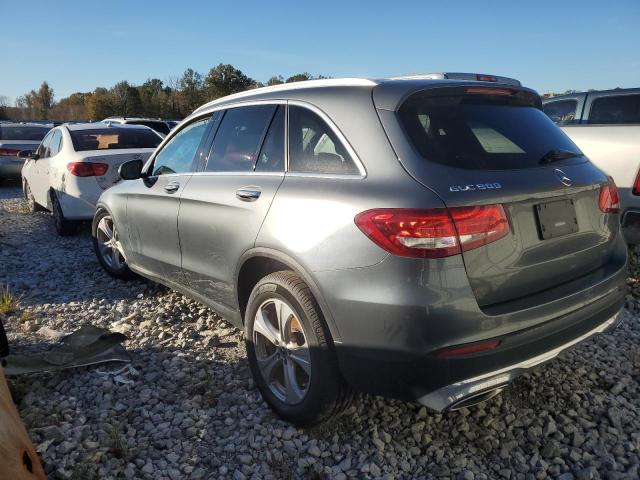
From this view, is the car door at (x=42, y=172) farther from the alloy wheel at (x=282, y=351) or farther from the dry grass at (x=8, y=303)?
the alloy wheel at (x=282, y=351)

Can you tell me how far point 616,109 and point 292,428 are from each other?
581cm

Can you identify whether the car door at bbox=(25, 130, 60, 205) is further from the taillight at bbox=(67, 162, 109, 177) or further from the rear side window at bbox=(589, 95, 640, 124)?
the rear side window at bbox=(589, 95, 640, 124)

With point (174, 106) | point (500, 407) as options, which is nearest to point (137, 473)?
point (500, 407)

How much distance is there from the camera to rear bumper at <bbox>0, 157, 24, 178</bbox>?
1328 centimetres

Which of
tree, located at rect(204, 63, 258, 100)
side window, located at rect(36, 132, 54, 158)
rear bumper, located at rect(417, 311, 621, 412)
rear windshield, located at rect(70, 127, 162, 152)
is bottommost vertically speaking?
rear bumper, located at rect(417, 311, 621, 412)

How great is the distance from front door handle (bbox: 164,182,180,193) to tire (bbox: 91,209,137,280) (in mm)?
1335

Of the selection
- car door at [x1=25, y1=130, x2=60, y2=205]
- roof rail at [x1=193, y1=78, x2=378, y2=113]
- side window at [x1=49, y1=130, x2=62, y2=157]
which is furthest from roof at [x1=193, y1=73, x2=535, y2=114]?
car door at [x1=25, y1=130, x2=60, y2=205]

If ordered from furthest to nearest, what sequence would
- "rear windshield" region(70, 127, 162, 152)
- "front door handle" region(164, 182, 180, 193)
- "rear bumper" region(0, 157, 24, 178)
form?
"rear bumper" region(0, 157, 24, 178) → "rear windshield" region(70, 127, 162, 152) → "front door handle" region(164, 182, 180, 193)

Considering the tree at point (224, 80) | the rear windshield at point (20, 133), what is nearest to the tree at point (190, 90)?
the tree at point (224, 80)

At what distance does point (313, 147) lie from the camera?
105 inches

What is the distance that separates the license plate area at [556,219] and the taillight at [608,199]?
315 mm

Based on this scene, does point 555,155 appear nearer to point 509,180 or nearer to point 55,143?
point 509,180

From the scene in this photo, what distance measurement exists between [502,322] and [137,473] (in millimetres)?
1861

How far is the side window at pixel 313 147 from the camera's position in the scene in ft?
8.07
